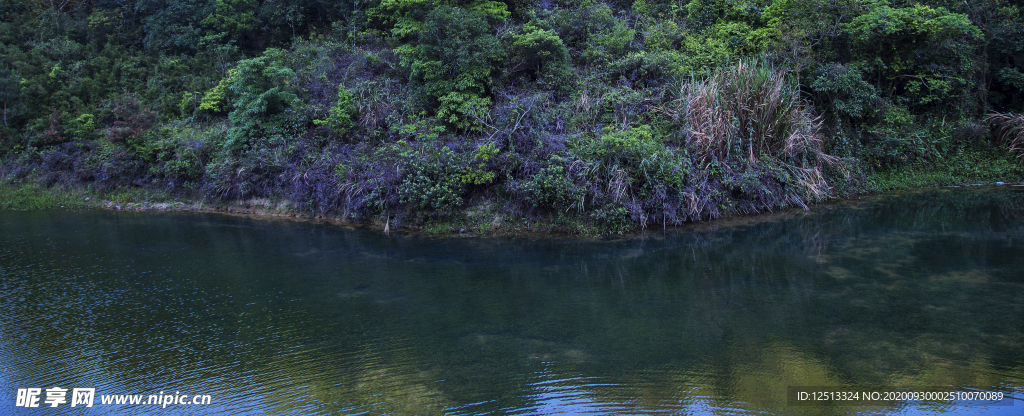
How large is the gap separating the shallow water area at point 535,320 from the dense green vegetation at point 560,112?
1200 mm

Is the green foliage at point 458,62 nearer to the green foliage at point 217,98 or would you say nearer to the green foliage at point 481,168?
the green foliage at point 481,168

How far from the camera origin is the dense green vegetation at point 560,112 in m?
11.6

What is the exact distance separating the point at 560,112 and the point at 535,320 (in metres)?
6.94

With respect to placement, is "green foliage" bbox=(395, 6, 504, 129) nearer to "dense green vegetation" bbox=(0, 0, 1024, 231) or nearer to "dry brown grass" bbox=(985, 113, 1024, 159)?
"dense green vegetation" bbox=(0, 0, 1024, 231)

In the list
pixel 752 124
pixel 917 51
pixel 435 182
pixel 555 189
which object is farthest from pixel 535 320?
pixel 917 51

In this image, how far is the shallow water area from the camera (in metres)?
5.20

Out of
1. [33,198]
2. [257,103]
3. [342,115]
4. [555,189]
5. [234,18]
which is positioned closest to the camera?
[555,189]

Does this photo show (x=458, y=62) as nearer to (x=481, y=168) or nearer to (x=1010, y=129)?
(x=481, y=168)

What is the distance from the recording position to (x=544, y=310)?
7238 millimetres

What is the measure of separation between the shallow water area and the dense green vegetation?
3.94 feet

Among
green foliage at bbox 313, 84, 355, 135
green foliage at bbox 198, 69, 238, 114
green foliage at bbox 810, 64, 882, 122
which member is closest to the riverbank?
green foliage at bbox 810, 64, 882, 122

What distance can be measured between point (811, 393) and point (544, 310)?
325 cm

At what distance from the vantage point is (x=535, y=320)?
689 cm

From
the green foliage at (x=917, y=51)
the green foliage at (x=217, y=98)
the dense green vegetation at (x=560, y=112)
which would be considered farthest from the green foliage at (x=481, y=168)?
the green foliage at (x=917, y=51)
